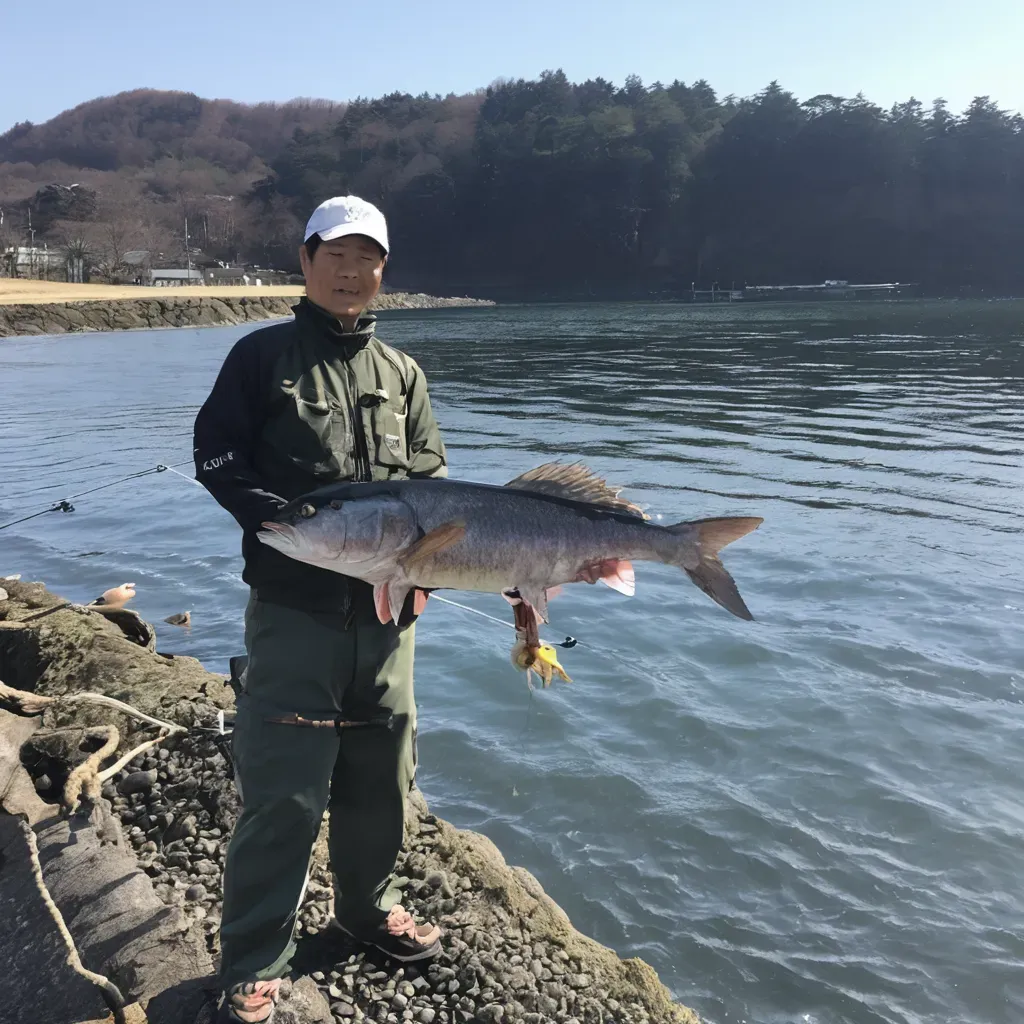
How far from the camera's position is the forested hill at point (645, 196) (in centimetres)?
11088

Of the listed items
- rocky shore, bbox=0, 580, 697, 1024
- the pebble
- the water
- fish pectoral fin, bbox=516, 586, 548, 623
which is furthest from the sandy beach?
fish pectoral fin, bbox=516, 586, 548, 623

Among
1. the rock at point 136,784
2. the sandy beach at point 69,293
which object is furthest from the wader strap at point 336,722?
the sandy beach at point 69,293

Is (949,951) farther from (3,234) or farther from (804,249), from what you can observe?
(3,234)

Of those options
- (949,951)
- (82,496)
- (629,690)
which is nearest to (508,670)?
(629,690)

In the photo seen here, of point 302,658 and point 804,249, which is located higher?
point 804,249

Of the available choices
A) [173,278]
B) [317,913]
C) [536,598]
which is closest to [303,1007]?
[317,913]

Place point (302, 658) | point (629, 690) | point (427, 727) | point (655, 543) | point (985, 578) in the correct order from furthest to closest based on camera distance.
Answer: point (985, 578) → point (629, 690) → point (427, 727) → point (655, 543) → point (302, 658)

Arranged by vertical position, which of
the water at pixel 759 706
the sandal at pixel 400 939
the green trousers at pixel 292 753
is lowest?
the water at pixel 759 706

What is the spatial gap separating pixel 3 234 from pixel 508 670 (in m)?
143

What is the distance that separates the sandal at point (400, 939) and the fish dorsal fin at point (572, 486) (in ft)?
6.34

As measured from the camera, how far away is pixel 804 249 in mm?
120188

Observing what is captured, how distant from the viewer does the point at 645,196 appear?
131 metres

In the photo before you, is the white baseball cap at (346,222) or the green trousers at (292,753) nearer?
the green trousers at (292,753)

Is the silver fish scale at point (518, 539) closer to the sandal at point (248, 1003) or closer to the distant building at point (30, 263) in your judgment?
the sandal at point (248, 1003)
